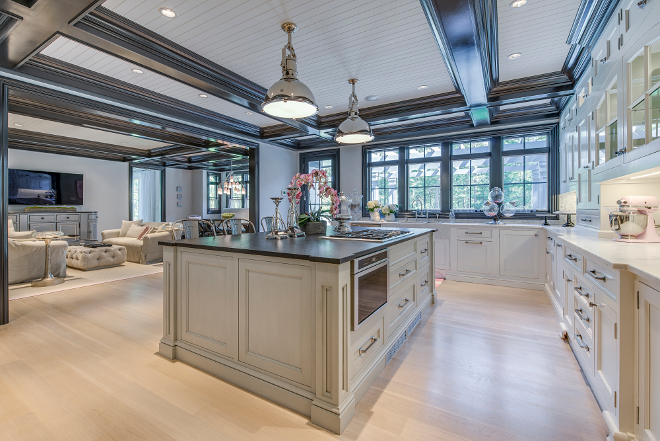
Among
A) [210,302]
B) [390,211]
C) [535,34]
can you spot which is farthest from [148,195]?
[535,34]

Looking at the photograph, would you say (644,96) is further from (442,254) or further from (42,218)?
(42,218)

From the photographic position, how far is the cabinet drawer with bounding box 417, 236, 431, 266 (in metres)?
3.11

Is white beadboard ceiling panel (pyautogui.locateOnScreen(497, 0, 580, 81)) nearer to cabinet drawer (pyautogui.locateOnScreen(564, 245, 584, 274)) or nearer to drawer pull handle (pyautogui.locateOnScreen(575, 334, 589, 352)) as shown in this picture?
cabinet drawer (pyautogui.locateOnScreen(564, 245, 584, 274))

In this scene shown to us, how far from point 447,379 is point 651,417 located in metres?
1.00

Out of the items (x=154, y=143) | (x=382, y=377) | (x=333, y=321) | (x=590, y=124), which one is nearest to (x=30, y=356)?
(x=333, y=321)

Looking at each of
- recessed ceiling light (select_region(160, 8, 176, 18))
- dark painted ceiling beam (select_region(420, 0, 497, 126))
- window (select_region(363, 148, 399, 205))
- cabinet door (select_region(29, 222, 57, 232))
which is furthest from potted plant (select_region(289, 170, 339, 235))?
cabinet door (select_region(29, 222, 57, 232))

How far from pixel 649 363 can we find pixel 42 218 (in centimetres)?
1054

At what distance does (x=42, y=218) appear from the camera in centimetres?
769

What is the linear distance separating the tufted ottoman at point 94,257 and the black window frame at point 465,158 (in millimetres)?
4873

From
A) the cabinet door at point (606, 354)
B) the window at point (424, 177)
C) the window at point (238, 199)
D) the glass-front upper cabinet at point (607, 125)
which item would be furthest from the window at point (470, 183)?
the window at point (238, 199)

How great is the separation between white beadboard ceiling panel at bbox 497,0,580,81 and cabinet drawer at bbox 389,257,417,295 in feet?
7.08

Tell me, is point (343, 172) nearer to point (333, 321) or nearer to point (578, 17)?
point (578, 17)

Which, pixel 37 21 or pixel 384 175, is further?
pixel 384 175

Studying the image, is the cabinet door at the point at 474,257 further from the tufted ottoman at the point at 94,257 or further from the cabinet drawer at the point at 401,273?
the tufted ottoman at the point at 94,257
